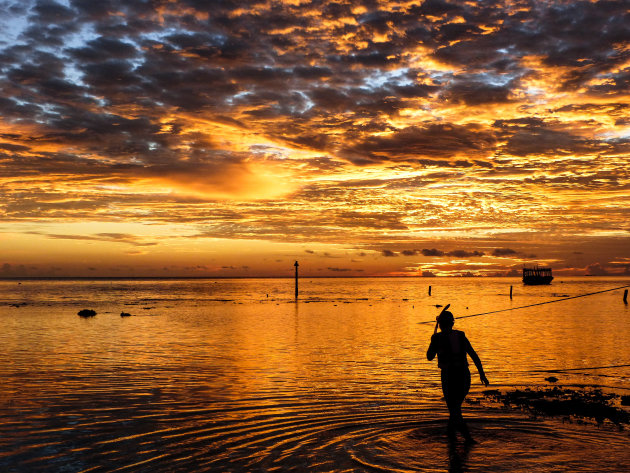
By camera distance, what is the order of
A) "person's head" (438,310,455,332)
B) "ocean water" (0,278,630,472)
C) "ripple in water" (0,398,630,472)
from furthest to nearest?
"person's head" (438,310,455,332) < "ocean water" (0,278,630,472) < "ripple in water" (0,398,630,472)

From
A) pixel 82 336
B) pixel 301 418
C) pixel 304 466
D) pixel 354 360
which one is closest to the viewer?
pixel 304 466

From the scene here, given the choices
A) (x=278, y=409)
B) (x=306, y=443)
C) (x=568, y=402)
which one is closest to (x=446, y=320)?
(x=306, y=443)

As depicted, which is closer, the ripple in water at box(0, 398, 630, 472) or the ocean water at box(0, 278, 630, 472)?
the ripple in water at box(0, 398, 630, 472)

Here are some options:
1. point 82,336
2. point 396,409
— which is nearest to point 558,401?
point 396,409

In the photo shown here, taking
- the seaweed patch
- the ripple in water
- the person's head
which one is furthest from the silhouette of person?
the seaweed patch

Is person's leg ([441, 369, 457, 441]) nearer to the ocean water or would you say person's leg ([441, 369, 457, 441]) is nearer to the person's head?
the ocean water

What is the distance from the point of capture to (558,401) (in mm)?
15383

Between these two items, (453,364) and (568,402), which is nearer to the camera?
(453,364)

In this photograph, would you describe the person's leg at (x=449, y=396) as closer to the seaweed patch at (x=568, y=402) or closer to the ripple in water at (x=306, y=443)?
the ripple in water at (x=306, y=443)

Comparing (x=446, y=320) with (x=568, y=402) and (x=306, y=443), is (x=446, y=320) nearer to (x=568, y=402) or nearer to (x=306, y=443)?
(x=306, y=443)

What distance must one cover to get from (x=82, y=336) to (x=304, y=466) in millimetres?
30984

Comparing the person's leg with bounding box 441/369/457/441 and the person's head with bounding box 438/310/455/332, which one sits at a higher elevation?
the person's head with bounding box 438/310/455/332

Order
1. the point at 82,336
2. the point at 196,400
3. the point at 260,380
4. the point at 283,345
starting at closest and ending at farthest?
the point at 196,400 < the point at 260,380 < the point at 283,345 < the point at 82,336

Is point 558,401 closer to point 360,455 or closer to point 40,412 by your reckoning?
point 360,455
